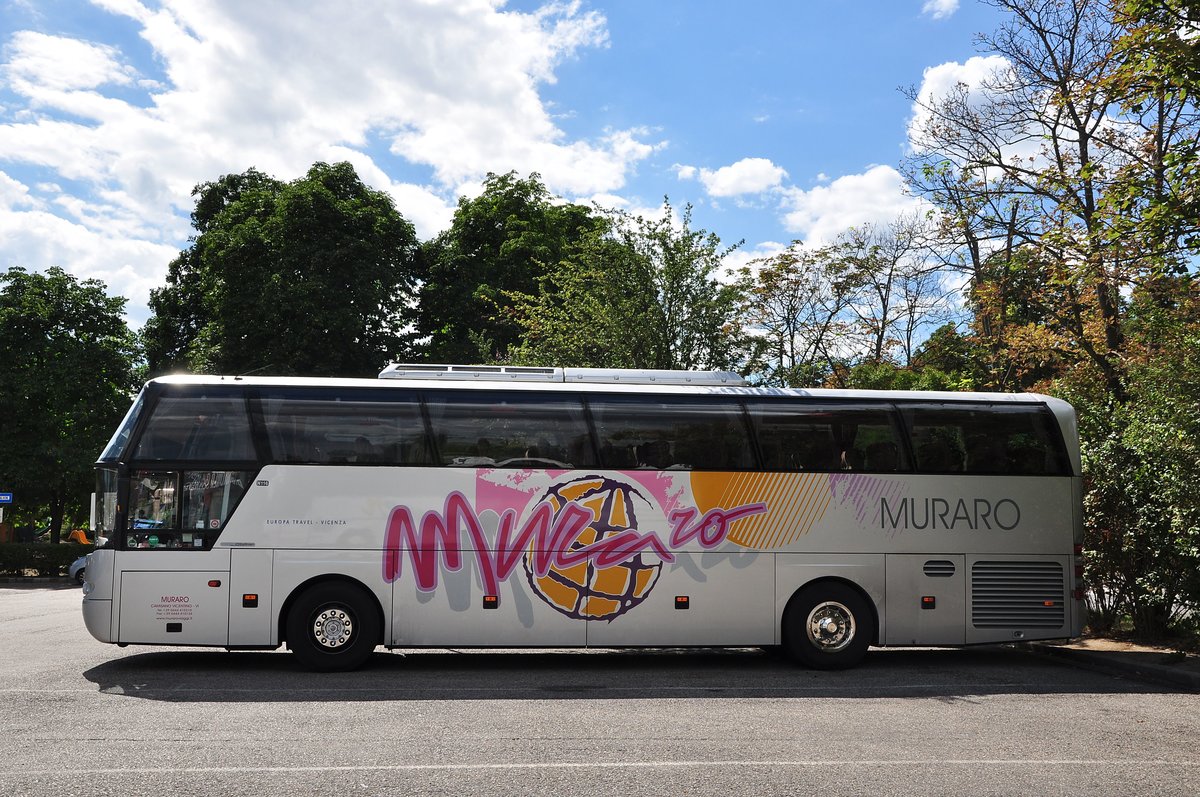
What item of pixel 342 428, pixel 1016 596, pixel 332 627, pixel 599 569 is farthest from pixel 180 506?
pixel 1016 596

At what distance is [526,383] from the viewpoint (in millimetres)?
12531

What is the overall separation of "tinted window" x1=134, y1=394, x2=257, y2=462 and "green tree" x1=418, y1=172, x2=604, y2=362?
80.8 ft

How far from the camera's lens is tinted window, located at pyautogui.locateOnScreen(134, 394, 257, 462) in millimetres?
11594

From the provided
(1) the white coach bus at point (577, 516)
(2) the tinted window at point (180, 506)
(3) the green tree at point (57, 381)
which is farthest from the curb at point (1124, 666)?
(3) the green tree at point (57, 381)

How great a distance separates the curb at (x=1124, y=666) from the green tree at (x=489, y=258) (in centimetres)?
2535

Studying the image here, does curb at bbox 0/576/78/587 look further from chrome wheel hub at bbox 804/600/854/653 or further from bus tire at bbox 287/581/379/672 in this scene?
chrome wheel hub at bbox 804/600/854/653

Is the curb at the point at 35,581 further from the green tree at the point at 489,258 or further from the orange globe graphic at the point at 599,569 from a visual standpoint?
the orange globe graphic at the point at 599,569

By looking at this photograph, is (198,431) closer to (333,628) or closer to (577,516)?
(333,628)

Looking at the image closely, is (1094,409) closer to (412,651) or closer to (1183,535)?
(1183,535)

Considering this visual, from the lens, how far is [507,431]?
39.6 feet

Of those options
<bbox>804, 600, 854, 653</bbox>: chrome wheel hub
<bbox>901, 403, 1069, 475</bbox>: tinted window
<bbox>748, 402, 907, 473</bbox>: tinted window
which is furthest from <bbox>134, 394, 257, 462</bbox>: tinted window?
→ <bbox>901, 403, 1069, 475</bbox>: tinted window

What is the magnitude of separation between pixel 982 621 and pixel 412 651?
7.39 meters

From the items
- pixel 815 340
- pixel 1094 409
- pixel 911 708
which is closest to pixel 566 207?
pixel 815 340

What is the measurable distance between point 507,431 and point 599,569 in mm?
1959
